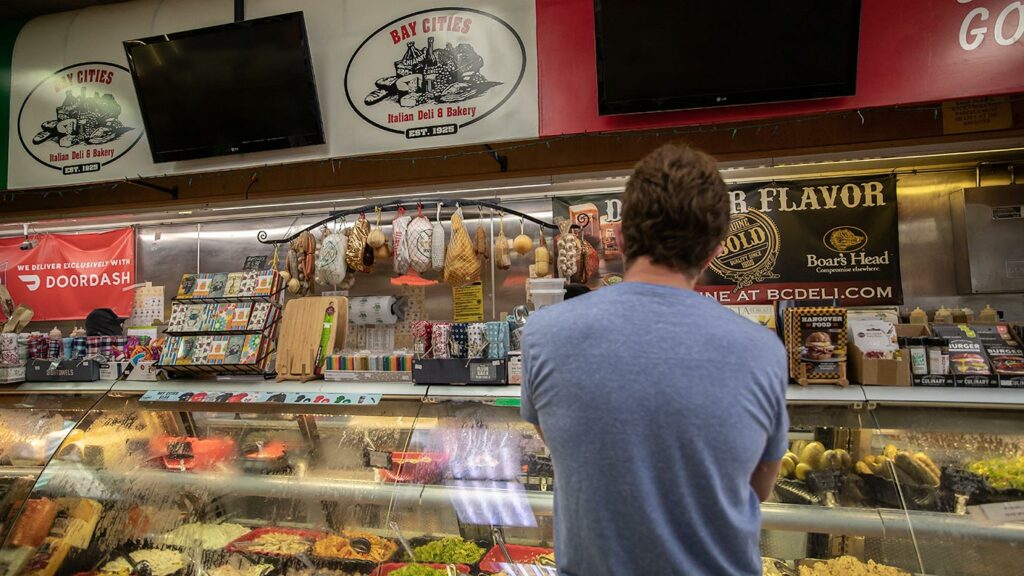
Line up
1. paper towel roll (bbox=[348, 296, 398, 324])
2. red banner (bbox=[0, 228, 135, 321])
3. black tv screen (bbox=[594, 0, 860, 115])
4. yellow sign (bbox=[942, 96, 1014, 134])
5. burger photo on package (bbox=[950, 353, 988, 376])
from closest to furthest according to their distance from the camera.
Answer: burger photo on package (bbox=[950, 353, 988, 376]) < black tv screen (bbox=[594, 0, 860, 115]) < yellow sign (bbox=[942, 96, 1014, 134]) < paper towel roll (bbox=[348, 296, 398, 324]) < red banner (bbox=[0, 228, 135, 321])

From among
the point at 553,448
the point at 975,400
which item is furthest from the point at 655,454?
the point at 975,400

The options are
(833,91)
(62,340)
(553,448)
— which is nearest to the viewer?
(553,448)

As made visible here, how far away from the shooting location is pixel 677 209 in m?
1.22

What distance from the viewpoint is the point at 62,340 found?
3.86 metres

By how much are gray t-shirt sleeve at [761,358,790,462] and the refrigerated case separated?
142 cm

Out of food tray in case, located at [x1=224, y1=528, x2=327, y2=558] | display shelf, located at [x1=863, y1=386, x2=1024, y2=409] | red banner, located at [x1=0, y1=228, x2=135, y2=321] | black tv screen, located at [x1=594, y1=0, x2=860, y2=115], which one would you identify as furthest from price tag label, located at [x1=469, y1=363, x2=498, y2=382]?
red banner, located at [x1=0, y1=228, x2=135, y2=321]

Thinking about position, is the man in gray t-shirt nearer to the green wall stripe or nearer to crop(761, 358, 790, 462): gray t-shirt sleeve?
crop(761, 358, 790, 462): gray t-shirt sleeve

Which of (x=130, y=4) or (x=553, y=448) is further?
(x=130, y=4)

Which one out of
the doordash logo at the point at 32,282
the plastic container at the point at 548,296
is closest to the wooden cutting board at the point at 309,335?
the plastic container at the point at 548,296

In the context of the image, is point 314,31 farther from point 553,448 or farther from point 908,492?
point 908,492

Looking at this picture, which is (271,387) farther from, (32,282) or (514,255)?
(32,282)

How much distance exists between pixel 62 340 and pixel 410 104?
118 inches

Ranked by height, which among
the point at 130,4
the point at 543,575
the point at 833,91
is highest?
the point at 130,4

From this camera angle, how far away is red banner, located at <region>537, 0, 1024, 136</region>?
9.37 feet
